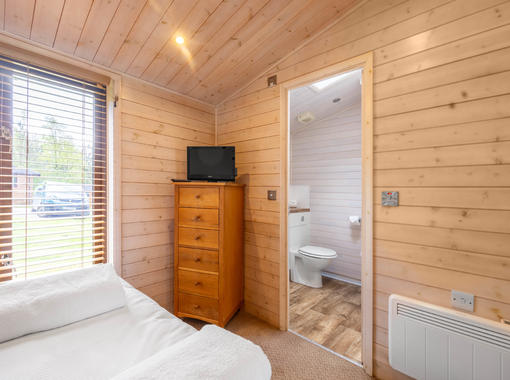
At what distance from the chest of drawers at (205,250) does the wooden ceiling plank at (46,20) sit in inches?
52.6

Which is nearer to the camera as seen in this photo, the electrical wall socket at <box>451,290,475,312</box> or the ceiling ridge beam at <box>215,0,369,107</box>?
the electrical wall socket at <box>451,290,475,312</box>

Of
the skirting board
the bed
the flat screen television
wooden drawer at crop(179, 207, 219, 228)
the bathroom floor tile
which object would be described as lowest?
the bathroom floor tile

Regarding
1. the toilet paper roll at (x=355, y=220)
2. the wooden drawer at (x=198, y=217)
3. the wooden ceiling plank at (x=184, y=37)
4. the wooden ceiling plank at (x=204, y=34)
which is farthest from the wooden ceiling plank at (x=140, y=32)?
the toilet paper roll at (x=355, y=220)

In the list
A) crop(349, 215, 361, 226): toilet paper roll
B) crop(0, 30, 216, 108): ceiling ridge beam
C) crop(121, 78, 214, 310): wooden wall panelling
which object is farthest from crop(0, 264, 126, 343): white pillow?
crop(349, 215, 361, 226): toilet paper roll

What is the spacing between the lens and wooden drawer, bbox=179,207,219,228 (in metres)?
2.08

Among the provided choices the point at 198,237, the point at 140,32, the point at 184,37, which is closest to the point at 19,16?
the point at 140,32

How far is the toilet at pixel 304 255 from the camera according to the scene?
2967mm

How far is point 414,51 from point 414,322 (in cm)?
164

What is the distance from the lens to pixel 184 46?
6.08 feet

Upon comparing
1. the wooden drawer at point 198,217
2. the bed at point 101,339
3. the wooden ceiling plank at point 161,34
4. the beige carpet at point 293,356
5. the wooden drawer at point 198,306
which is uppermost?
A: the wooden ceiling plank at point 161,34

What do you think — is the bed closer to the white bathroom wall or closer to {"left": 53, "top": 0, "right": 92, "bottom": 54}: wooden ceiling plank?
{"left": 53, "top": 0, "right": 92, "bottom": 54}: wooden ceiling plank

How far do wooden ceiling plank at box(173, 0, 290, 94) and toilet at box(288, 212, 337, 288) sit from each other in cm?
182

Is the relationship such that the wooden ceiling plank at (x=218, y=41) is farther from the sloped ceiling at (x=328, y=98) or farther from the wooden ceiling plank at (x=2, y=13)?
the wooden ceiling plank at (x=2, y=13)

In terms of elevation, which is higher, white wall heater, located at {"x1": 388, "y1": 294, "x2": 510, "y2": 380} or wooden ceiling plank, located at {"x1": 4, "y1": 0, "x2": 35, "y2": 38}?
wooden ceiling plank, located at {"x1": 4, "y1": 0, "x2": 35, "y2": 38}
